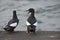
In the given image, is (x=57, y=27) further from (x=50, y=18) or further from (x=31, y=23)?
(x=31, y=23)

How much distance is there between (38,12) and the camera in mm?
16328

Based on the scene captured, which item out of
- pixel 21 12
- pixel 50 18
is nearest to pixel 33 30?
pixel 50 18

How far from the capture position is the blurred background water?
13866 millimetres

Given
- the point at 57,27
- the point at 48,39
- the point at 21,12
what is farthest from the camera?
the point at 21,12

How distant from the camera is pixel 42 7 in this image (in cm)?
1720

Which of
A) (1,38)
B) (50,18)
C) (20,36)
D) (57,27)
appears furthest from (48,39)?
(50,18)

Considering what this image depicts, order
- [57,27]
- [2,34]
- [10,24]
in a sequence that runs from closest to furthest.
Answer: [2,34], [10,24], [57,27]

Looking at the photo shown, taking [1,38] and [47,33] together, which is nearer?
[1,38]

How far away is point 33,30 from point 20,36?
24.4 inches

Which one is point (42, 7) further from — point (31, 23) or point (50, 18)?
point (31, 23)

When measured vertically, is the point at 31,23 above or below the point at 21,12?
above

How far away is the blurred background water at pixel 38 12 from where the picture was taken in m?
13.9

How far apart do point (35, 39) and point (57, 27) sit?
642 cm

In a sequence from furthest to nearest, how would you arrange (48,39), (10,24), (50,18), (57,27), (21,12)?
(21,12) < (50,18) < (57,27) < (10,24) < (48,39)
